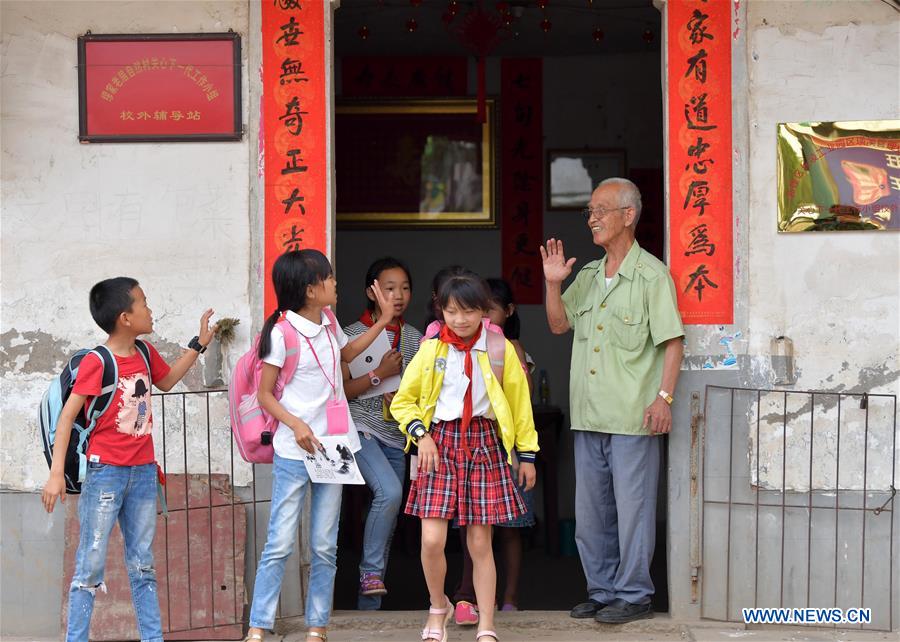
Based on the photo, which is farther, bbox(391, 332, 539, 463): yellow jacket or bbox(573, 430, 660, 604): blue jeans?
bbox(573, 430, 660, 604): blue jeans

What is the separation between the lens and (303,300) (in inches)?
172

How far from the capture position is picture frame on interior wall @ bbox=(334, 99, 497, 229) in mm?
7695

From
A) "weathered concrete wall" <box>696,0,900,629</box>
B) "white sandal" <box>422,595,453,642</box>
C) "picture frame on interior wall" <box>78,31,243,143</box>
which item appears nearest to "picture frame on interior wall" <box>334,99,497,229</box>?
"picture frame on interior wall" <box>78,31,243,143</box>

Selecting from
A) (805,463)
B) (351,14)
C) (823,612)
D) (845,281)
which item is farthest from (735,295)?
(351,14)

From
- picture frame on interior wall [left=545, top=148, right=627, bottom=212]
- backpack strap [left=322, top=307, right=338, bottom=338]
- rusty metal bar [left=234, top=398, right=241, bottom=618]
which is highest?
picture frame on interior wall [left=545, top=148, right=627, bottom=212]

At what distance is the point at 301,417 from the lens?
432 centimetres

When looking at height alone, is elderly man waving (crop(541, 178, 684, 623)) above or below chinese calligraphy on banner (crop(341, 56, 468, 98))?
below

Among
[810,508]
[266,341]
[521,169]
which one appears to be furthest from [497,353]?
[521,169]

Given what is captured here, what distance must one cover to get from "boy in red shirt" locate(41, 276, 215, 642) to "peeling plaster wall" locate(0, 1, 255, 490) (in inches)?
29.5

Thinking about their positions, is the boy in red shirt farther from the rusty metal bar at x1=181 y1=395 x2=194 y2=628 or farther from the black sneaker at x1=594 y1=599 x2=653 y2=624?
the black sneaker at x1=594 y1=599 x2=653 y2=624

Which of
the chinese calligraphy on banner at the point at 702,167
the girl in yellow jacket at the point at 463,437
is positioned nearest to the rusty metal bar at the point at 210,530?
the girl in yellow jacket at the point at 463,437

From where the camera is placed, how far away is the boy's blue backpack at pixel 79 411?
163 inches

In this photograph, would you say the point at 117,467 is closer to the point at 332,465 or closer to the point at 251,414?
the point at 251,414

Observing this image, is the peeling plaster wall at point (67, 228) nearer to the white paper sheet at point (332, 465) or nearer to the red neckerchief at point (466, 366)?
the white paper sheet at point (332, 465)
